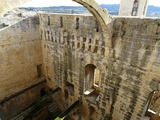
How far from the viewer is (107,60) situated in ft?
18.9

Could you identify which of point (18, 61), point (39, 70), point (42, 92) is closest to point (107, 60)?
point (18, 61)

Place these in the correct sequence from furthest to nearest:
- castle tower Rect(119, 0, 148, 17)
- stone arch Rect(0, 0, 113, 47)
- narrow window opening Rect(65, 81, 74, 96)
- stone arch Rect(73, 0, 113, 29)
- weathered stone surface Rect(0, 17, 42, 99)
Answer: castle tower Rect(119, 0, 148, 17) → narrow window opening Rect(65, 81, 74, 96) → weathered stone surface Rect(0, 17, 42, 99) → stone arch Rect(73, 0, 113, 29) → stone arch Rect(0, 0, 113, 47)

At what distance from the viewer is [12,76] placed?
8805 millimetres

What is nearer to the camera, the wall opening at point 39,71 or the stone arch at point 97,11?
the stone arch at point 97,11

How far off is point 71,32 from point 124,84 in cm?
363

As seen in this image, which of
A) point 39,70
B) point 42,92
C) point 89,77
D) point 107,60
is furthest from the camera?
point 42,92

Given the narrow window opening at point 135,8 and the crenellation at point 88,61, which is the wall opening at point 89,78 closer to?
the crenellation at point 88,61

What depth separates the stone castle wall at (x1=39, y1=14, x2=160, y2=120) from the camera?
183 inches

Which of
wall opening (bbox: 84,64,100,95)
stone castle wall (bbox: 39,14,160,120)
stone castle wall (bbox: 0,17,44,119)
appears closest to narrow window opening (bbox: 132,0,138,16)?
wall opening (bbox: 84,64,100,95)

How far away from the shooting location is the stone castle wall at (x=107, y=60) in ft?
15.2

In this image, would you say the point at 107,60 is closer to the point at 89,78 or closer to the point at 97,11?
the point at 89,78

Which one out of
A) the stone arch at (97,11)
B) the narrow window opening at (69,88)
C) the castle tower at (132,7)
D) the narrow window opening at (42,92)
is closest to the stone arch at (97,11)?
the stone arch at (97,11)

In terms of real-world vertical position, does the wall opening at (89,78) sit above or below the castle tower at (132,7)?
below

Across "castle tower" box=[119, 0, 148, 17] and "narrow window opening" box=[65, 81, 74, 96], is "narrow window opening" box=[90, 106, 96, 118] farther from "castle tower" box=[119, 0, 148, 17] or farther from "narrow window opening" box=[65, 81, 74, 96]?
"castle tower" box=[119, 0, 148, 17]
